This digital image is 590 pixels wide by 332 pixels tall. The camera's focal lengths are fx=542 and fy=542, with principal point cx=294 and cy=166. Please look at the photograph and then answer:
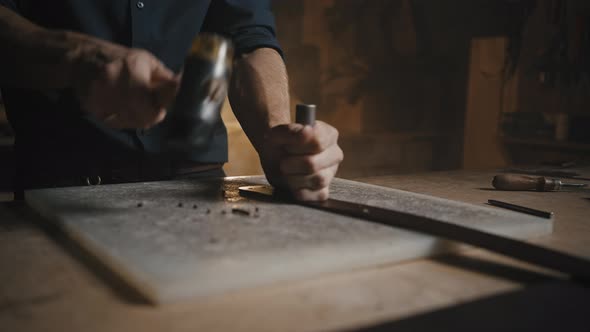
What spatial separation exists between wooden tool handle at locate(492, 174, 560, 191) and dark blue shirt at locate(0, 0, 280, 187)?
3.20 feet

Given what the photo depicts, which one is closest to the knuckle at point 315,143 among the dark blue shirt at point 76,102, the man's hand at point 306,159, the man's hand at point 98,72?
the man's hand at point 306,159

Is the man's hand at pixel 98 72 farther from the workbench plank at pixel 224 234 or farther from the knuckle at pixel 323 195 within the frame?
the knuckle at pixel 323 195

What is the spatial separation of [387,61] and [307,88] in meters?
0.83

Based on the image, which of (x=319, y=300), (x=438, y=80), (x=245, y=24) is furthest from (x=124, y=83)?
(x=438, y=80)

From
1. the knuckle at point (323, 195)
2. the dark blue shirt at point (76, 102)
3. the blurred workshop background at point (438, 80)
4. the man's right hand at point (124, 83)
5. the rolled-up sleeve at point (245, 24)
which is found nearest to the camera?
the man's right hand at point (124, 83)

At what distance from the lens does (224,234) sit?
857 millimetres

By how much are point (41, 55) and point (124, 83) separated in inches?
9.7

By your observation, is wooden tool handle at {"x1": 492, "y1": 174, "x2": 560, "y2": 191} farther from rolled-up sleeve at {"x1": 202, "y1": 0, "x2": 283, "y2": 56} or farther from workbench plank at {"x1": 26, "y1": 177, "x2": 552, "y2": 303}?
rolled-up sleeve at {"x1": 202, "y1": 0, "x2": 283, "y2": 56}

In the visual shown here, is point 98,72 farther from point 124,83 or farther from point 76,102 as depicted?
point 76,102

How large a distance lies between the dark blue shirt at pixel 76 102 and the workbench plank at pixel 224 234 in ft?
1.03

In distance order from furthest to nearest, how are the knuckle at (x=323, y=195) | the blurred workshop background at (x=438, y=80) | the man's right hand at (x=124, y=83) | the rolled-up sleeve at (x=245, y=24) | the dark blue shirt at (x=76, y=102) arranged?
the blurred workshop background at (x=438, y=80), the rolled-up sleeve at (x=245, y=24), the dark blue shirt at (x=76, y=102), the knuckle at (x=323, y=195), the man's right hand at (x=124, y=83)

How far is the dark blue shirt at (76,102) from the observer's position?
1479 mm

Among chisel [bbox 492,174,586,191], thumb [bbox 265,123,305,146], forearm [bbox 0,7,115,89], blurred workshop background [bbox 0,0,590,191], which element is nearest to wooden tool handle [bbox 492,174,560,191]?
chisel [bbox 492,174,586,191]

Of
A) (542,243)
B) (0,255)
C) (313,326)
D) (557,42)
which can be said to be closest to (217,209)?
(0,255)
